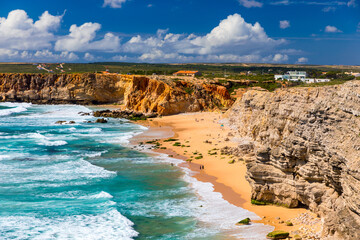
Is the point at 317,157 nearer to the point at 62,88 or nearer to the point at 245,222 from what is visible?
the point at 245,222

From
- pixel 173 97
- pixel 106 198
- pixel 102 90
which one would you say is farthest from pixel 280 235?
pixel 102 90

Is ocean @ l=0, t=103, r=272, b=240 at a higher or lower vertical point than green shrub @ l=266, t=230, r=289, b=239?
lower

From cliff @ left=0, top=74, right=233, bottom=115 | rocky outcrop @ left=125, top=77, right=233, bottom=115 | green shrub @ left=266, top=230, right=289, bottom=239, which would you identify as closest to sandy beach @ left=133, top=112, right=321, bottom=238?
green shrub @ left=266, top=230, right=289, bottom=239

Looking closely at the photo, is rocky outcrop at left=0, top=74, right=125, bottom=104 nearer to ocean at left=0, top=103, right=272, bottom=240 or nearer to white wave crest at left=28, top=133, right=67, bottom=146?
white wave crest at left=28, top=133, right=67, bottom=146

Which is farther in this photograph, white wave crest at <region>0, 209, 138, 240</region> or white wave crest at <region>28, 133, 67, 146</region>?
white wave crest at <region>28, 133, 67, 146</region>

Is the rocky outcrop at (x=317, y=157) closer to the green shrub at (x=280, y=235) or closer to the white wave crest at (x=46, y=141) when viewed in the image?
the green shrub at (x=280, y=235)

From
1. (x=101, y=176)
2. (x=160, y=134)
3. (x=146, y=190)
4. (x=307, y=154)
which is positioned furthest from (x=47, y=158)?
(x=307, y=154)

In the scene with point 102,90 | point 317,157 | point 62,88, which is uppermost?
point 62,88
